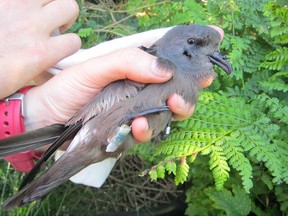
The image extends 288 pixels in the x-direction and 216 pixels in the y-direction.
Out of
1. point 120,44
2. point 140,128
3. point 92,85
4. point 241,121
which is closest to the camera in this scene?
point 140,128

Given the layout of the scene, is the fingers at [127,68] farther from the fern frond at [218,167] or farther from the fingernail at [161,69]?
the fern frond at [218,167]

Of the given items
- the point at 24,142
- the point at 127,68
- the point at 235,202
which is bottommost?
the point at 235,202

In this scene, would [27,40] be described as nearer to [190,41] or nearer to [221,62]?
[190,41]

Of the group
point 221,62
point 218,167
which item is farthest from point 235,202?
point 221,62

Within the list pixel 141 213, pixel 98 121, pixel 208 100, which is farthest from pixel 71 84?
pixel 141 213

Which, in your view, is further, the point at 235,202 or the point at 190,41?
the point at 235,202

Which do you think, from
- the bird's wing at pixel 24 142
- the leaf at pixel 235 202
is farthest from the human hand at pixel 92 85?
the leaf at pixel 235 202
